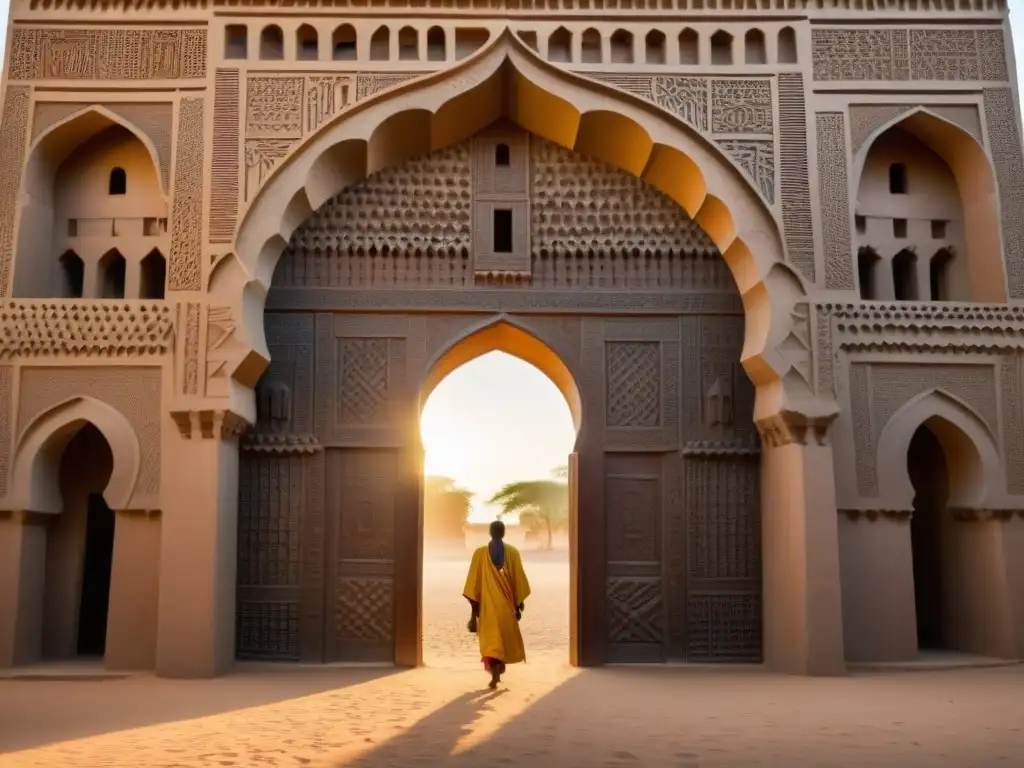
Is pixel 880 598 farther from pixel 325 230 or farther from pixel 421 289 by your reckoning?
pixel 325 230

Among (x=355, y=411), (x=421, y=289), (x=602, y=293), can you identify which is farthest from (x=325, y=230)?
(x=602, y=293)

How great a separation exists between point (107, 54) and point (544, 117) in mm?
4082

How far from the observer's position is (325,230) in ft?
31.9

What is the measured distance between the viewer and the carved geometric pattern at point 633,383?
959 centimetres

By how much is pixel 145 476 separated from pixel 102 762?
13.1ft

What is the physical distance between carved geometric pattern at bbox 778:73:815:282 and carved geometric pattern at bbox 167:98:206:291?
5.24 metres

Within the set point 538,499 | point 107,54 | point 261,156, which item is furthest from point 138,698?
point 538,499

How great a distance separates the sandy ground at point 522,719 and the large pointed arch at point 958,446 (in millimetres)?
1506

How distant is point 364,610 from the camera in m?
9.21

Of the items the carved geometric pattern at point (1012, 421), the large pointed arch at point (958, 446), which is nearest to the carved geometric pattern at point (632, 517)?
the large pointed arch at point (958, 446)

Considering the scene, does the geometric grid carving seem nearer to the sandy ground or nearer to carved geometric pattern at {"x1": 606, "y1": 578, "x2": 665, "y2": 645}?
carved geometric pattern at {"x1": 606, "y1": 578, "x2": 665, "y2": 645}

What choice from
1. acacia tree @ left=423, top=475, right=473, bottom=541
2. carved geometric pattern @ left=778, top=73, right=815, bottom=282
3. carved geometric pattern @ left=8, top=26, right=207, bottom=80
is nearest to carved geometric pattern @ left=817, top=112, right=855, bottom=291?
carved geometric pattern @ left=778, top=73, right=815, bottom=282

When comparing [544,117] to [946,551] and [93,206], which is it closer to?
[93,206]

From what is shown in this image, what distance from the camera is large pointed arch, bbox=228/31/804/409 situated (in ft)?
29.1
